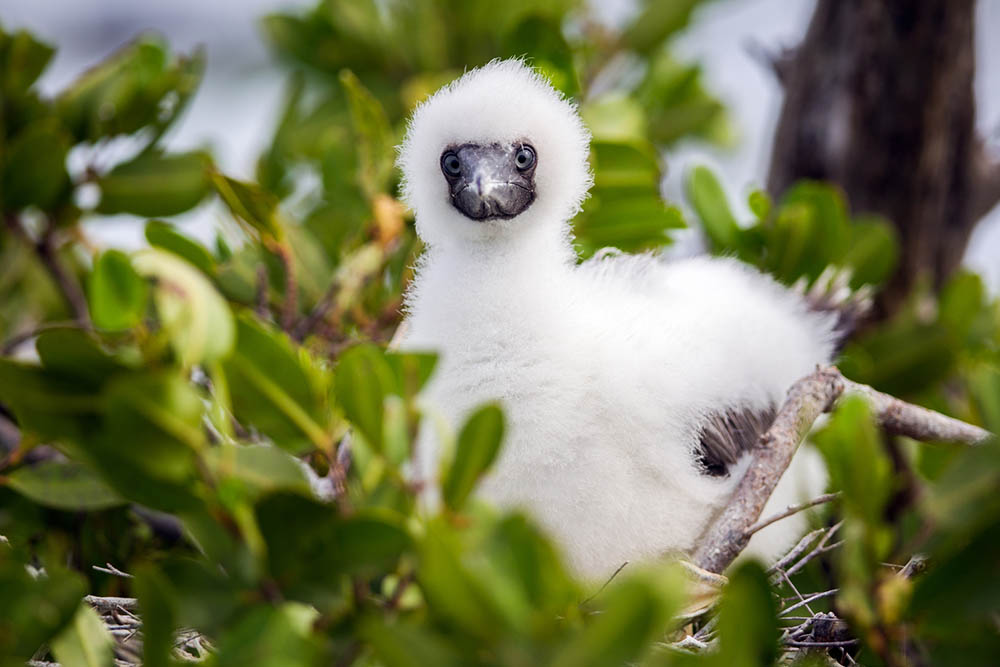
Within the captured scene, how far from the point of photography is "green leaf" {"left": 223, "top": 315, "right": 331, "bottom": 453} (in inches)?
41.8

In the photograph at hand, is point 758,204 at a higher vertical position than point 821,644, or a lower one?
higher

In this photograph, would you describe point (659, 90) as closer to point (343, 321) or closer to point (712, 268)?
point (712, 268)

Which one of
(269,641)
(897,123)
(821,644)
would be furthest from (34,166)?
(897,123)

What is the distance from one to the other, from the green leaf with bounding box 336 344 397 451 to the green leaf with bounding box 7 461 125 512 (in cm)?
71

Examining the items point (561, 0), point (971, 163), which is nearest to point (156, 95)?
point (561, 0)

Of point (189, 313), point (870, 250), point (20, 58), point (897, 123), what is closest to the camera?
point (189, 313)

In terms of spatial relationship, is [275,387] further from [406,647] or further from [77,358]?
[406,647]

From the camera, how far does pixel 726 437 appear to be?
5.95 ft

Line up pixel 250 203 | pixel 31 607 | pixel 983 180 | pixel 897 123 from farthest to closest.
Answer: pixel 983 180 < pixel 897 123 < pixel 250 203 < pixel 31 607

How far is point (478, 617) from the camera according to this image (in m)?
0.89

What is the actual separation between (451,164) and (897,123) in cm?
188

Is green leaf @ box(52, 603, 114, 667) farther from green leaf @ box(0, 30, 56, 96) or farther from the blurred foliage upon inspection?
green leaf @ box(0, 30, 56, 96)

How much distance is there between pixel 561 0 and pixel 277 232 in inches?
59.5

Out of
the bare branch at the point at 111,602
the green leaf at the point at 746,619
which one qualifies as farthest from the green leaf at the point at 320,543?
the bare branch at the point at 111,602
